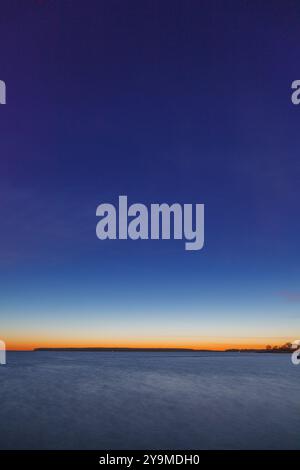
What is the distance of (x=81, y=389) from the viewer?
36031mm

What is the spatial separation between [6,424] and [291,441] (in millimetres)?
13219

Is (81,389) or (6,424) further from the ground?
(6,424)

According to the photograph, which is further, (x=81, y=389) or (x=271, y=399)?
(x=81, y=389)

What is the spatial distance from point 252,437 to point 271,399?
1353cm
